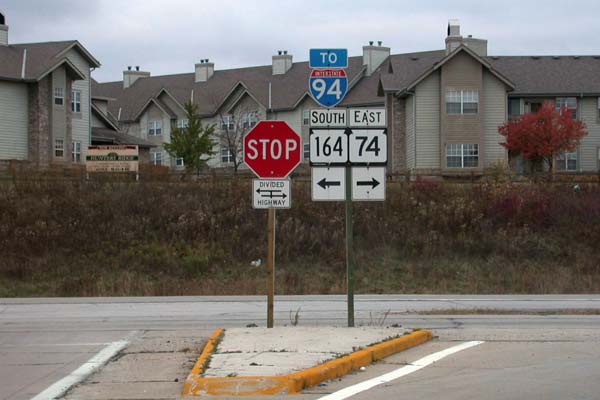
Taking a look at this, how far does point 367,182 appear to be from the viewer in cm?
1414

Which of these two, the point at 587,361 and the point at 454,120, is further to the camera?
the point at 454,120

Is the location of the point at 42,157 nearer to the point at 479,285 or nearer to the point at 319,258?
the point at 319,258

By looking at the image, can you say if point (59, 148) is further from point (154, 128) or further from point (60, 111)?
point (154, 128)

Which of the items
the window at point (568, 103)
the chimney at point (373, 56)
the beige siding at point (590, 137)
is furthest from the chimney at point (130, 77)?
the beige siding at point (590, 137)

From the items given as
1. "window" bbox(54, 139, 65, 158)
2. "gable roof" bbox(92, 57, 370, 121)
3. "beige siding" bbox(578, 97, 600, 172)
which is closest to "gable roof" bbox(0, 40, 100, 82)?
"window" bbox(54, 139, 65, 158)

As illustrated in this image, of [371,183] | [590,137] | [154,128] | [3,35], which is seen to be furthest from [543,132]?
[371,183]

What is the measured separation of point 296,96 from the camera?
6594 centimetres

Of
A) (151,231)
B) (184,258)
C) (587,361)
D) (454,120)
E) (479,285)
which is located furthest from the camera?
(454,120)

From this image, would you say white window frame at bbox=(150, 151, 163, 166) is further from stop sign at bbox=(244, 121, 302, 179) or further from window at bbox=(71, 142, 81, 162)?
stop sign at bbox=(244, 121, 302, 179)

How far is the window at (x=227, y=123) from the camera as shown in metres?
67.0

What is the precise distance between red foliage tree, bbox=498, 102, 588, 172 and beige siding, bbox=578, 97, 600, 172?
4710 mm

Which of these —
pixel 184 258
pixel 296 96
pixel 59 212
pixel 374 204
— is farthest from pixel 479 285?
pixel 296 96

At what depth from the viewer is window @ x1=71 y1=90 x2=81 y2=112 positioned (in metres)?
55.5

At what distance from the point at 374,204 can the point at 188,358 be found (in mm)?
29002
